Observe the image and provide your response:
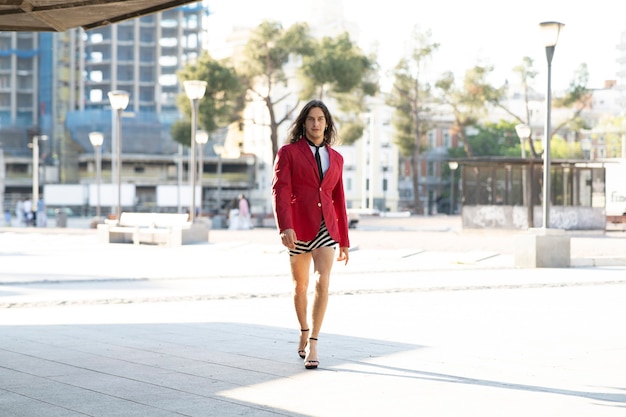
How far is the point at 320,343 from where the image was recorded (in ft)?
28.2

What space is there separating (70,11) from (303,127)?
1.76 meters

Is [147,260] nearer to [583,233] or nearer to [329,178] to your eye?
[329,178]

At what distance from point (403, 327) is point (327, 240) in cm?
257

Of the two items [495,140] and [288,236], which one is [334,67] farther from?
[495,140]

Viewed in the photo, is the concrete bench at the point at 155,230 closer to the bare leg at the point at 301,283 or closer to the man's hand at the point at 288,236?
the bare leg at the point at 301,283

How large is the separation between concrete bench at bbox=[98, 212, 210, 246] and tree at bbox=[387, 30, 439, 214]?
139 ft

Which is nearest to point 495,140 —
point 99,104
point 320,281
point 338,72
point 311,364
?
point 99,104

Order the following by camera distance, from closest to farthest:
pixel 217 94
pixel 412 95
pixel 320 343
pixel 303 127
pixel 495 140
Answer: pixel 303 127 → pixel 320 343 → pixel 217 94 → pixel 412 95 → pixel 495 140

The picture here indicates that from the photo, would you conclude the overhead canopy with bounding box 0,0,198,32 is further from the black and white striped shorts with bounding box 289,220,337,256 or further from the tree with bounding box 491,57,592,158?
the tree with bounding box 491,57,592,158

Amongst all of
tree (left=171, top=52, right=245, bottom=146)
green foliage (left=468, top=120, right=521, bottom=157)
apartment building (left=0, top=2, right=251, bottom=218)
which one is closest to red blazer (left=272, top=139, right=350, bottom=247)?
tree (left=171, top=52, right=245, bottom=146)

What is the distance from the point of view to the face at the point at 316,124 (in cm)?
748

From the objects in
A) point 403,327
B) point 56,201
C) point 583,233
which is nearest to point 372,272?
point 403,327

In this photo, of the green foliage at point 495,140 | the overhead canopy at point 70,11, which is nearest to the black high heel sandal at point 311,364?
the overhead canopy at point 70,11

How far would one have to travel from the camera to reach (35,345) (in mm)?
8578
